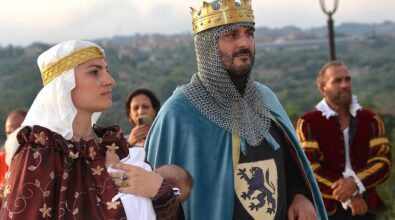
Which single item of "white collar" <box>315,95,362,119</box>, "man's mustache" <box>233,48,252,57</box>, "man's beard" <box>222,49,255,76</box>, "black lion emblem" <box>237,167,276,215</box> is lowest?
"black lion emblem" <box>237,167,276,215</box>

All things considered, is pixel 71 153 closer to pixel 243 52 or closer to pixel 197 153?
pixel 197 153

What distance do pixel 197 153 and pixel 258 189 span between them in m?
0.37

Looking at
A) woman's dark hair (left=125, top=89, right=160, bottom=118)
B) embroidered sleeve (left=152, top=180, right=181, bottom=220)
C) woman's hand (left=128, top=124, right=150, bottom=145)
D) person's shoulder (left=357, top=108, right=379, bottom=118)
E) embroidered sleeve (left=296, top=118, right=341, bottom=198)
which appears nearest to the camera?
embroidered sleeve (left=152, top=180, right=181, bottom=220)

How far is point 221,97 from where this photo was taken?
4.95 meters

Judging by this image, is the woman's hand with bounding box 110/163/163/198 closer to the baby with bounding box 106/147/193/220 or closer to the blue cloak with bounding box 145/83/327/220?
the baby with bounding box 106/147/193/220

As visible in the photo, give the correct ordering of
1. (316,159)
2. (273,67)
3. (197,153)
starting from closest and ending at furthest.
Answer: (197,153) < (316,159) < (273,67)

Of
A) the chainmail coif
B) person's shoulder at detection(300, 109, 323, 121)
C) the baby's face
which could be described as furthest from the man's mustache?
person's shoulder at detection(300, 109, 323, 121)

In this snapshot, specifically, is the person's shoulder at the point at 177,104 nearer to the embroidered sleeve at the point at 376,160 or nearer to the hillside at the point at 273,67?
the embroidered sleeve at the point at 376,160

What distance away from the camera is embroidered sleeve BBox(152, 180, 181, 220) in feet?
12.0

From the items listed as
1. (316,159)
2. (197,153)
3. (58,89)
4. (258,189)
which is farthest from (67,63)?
(316,159)

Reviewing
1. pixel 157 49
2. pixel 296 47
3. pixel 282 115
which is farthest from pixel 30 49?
pixel 296 47

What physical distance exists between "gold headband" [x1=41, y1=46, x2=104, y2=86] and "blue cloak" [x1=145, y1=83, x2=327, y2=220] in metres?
A: 1.08

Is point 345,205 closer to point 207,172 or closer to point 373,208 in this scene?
point 373,208

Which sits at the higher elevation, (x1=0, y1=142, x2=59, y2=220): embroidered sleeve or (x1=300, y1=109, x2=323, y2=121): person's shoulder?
(x1=0, y1=142, x2=59, y2=220): embroidered sleeve
